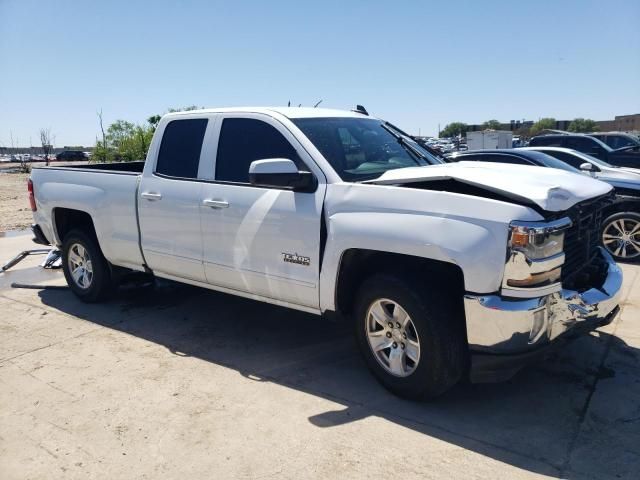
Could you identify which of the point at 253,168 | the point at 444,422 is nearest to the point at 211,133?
the point at 253,168

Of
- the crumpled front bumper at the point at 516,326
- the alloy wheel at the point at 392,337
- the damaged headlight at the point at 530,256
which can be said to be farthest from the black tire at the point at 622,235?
the alloy wheel at the point at 392,337

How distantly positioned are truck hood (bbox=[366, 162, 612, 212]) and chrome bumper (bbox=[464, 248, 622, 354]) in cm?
55

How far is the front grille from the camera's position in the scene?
3.54m

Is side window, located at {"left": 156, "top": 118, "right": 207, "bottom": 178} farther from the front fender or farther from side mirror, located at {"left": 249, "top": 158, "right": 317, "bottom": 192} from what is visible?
the front fender

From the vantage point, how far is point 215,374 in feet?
14.0

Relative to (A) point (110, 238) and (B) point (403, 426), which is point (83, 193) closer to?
(A) point (110, 238)

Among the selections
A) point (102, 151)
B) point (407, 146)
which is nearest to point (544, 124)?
point (102, 151)

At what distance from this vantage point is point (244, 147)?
4.58 metres

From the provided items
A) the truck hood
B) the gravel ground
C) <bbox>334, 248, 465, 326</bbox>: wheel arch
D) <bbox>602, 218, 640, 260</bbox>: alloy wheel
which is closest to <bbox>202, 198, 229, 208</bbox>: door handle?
<bbox>334, 248, 465, 326</bbox>: wheel arch

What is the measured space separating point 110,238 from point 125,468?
3013 mm

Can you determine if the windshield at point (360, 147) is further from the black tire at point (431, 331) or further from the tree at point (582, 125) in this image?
the tree at point (582, 125)

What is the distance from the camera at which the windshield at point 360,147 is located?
4.18 meters

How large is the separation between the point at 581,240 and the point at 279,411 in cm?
232

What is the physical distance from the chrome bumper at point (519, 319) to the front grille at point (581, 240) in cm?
25
